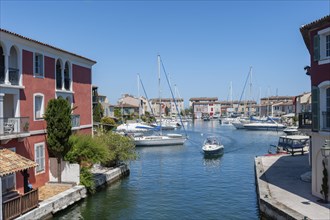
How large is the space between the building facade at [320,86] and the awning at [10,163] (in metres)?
14.7

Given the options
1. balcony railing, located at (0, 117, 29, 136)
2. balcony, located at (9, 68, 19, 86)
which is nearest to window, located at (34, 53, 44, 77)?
balcony, located at (9, 68, 19, 86)

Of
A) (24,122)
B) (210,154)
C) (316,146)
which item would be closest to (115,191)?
(24,122)

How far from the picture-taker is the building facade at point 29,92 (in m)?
19.2

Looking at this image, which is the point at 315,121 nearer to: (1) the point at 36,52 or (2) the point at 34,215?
(2) the point at 34,215

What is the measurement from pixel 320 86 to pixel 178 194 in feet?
39.3

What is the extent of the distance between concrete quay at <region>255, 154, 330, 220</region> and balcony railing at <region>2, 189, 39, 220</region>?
11508mm

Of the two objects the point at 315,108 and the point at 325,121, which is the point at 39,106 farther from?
the point at 325,121

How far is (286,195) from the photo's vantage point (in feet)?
61.5

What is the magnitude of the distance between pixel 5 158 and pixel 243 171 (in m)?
22.6

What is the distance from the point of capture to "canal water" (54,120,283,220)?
786 inches

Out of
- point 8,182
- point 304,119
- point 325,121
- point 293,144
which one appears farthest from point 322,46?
point 293,144

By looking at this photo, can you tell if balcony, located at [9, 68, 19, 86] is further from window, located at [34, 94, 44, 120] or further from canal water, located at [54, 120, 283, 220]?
canal water, located at [54, 120, 283, 220]

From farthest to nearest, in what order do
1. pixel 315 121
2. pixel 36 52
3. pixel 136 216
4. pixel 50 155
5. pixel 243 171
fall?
pixel 243 171
pixel 50 155
pixel 36 52
pixel 136 216
pixel 315 121

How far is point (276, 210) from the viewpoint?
16.5 metres
